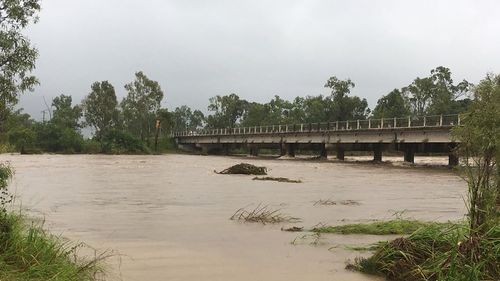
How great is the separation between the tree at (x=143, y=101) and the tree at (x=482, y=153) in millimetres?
113270

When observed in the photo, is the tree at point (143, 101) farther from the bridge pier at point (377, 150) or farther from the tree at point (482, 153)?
the tree at point (482, 153)

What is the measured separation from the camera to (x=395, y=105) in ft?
378

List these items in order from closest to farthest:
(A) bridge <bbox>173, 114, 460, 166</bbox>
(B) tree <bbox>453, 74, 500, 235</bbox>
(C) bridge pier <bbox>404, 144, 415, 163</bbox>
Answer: (B) tree <bbox>453, 74, 500, 235</bbox> < (A) bridge <bbox>173, 114, 460, 166</bbox> < (C) bridge pier <bbox>404, 144, 415, 163</bbox>

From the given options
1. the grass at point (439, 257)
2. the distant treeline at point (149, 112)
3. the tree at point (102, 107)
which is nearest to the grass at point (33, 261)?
the grass at point (439, 257)

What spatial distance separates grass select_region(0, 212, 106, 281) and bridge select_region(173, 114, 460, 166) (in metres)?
24.1

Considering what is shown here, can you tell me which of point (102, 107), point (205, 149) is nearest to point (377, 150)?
point (205, 149)

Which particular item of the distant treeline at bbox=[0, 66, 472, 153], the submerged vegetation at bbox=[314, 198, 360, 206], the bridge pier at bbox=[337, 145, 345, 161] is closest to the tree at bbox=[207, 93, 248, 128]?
the distant treeline at bbox=[0, 66, 472, 153]

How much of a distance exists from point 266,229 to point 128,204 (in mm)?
6404

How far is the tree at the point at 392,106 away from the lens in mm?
111688

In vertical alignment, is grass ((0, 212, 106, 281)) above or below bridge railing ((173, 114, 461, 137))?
below

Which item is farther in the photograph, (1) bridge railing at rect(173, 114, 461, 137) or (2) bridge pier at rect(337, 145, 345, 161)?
(2) bridge pier at rect(337, 145, 345, 161)

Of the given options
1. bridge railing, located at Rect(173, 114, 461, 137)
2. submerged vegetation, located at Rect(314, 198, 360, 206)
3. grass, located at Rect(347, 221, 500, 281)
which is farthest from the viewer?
bridge railing, located at Rect(173, 114, 461, 137)

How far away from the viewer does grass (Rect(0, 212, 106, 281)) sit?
641 centimetres

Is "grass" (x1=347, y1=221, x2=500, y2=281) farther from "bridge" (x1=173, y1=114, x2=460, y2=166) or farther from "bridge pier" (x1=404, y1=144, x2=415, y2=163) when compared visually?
"bridge pier" (x1=404, y1=144, x2=415, y2=163)
